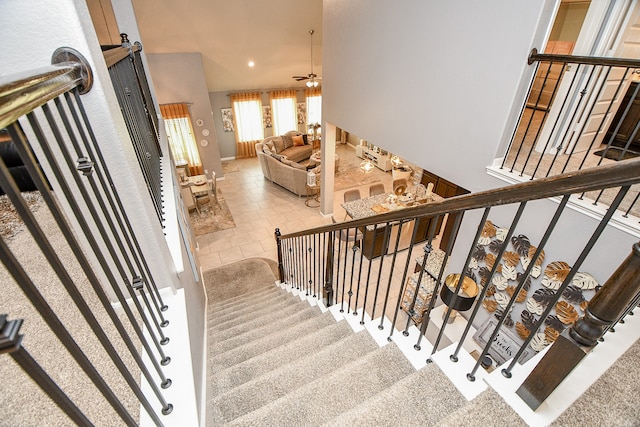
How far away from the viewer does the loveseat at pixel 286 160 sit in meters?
8.58

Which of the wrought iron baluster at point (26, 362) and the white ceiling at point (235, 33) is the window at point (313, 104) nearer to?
the white ceiling at point (235, 33)

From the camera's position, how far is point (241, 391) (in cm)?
183

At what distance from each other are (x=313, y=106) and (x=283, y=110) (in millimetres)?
1383

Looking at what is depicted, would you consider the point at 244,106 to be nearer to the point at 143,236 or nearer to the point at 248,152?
the point at 248,152

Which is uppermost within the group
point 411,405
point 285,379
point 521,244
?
point 411,405

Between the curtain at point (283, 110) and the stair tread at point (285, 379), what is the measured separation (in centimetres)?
1123

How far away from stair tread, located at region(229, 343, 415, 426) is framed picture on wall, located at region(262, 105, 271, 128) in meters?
11.4

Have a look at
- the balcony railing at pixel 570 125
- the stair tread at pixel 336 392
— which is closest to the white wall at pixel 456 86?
the balcony railing at pixel 570 125

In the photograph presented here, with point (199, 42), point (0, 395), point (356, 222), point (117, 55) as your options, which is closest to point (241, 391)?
point (0, 395)

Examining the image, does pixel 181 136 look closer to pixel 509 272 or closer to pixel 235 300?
pixel 235 300

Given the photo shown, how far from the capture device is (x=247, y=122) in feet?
38.2

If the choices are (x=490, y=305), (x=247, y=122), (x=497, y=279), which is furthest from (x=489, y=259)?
(x=247, y=122)

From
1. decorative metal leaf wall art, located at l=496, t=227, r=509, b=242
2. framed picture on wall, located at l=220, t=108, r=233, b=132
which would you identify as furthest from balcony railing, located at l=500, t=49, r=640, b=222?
framed picture on wall, located at l=220, t=108, r=233, b=132

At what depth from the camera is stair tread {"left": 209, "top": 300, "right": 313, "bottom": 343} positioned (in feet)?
9.55
